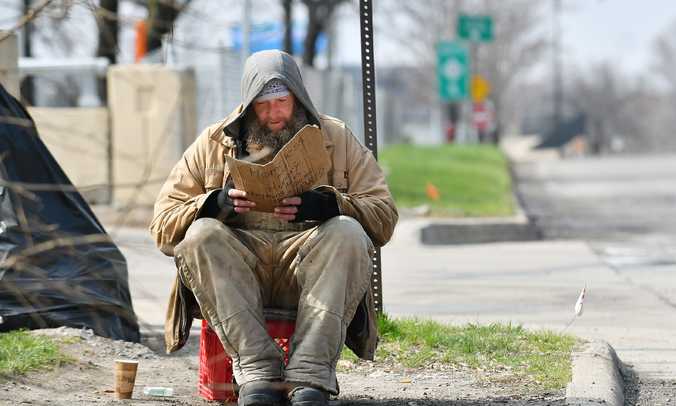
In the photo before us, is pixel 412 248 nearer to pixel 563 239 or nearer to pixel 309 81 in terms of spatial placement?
pixel 563 239

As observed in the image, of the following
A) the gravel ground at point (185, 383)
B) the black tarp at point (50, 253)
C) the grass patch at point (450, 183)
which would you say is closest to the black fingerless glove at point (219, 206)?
the gravel ground at point (185, 383)

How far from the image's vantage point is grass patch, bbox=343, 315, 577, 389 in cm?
572

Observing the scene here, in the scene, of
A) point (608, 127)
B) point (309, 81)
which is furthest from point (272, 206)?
point (608, 127)

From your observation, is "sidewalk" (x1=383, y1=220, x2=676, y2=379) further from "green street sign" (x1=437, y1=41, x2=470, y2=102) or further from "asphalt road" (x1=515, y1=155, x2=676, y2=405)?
"green street sign" (x1=437, y1=41, x2=470, y2=102)

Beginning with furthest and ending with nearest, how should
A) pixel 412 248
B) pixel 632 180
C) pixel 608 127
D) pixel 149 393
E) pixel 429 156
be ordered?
pixel 608 127
pixel 429 156
pixel 632 180
pixel 412 248
pixel 149 393

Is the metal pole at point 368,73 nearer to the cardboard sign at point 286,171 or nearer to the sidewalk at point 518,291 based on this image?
the sidewalk at point 518,291

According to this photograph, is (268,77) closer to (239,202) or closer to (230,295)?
(239,202)

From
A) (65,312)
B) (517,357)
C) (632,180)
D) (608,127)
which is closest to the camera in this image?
(517,357)

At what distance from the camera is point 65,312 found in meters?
6.27

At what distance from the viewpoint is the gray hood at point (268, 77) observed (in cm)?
482

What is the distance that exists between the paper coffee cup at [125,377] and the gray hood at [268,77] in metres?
0.97

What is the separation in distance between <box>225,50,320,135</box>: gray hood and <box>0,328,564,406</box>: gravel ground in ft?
3.68

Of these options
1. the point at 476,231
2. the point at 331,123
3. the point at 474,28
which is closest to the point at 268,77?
the point at 331,123

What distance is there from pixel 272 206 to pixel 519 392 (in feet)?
4.28
